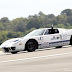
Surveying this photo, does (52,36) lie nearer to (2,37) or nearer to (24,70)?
(24,70)

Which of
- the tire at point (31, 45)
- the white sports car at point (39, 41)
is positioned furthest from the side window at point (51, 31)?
the tire at point (31, 45)

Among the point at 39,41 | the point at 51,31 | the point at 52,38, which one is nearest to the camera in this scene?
the point at 39,41

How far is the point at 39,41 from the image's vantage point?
17.8 meters

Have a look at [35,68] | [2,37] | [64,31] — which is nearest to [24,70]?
[35,68]

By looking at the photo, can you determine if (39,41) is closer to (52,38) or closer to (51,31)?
(52,38)

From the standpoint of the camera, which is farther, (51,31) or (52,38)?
(51,31)

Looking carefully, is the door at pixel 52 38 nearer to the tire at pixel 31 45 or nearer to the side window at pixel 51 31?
the side window at pixel 51 31

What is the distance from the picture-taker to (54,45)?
1838 cm

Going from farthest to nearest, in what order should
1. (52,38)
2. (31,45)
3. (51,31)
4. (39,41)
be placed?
(51,31)
(52,38)
(39,41)
(31,45)

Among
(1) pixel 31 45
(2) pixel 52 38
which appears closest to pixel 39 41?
(1) pixel 31 45

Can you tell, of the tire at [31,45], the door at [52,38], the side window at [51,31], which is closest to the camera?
the tire at [31,45]

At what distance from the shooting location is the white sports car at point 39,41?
17.1 m

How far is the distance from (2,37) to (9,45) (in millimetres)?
176010

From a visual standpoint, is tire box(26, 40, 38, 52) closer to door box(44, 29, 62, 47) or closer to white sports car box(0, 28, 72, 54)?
white sports car box(0, 28, 72, 54)
